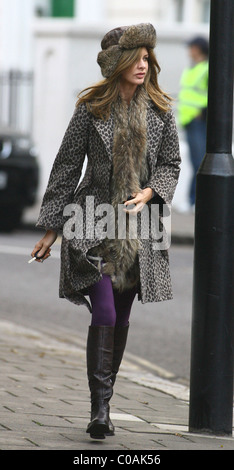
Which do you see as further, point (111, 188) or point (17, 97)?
point (17, 97)

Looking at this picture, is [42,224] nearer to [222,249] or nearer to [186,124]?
[222,249]

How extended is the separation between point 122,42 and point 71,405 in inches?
67.9

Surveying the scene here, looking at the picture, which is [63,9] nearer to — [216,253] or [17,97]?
[17,97]

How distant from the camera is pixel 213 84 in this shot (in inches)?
185

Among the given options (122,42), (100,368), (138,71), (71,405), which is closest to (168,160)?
(138,71)

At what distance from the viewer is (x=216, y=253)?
470 centimetres

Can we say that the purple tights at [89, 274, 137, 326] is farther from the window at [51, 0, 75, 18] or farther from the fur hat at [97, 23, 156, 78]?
the window at [51, 0, 75, 18]

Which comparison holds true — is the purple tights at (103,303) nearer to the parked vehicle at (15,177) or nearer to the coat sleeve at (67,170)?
the coat sleeve at (67,170)

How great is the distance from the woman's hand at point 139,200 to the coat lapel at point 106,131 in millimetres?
194

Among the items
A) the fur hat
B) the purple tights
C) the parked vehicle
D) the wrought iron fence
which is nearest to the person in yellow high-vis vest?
the parked vehicle

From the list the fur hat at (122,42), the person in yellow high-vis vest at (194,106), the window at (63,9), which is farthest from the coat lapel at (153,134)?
the window at (63,9)

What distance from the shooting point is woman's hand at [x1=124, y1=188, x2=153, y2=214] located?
4496 mm

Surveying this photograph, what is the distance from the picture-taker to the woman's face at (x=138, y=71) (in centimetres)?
458
